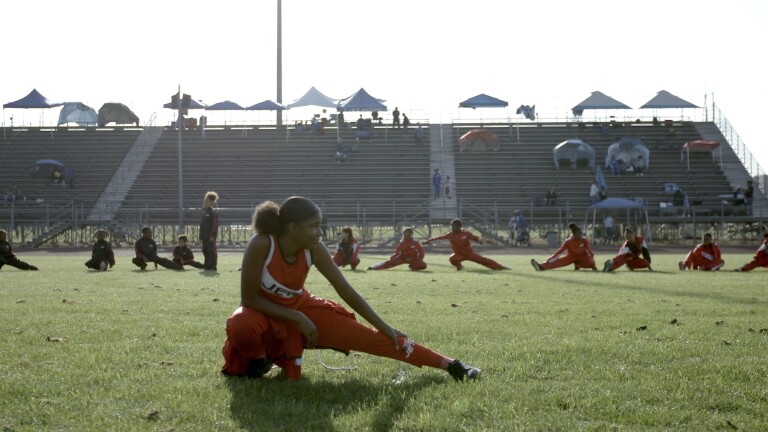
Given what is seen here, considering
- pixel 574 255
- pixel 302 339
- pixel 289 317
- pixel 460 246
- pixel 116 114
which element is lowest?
pixel 574 255

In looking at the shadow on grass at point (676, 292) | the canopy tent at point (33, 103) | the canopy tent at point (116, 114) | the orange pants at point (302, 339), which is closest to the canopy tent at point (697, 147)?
the canopy tent at point (116, 114)

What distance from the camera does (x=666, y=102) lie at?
5209 cm

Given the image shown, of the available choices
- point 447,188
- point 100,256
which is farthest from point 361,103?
point 100,256

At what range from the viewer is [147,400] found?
5559 mm

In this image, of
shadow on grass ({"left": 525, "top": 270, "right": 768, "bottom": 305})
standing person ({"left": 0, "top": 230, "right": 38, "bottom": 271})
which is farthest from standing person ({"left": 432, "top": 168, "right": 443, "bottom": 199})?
shadow on grass ({"left": 525, "top": 270, "right": 768, "bottom": 305})

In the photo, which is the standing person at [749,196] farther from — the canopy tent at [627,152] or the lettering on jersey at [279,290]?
the lettering on jersey at [279,290]

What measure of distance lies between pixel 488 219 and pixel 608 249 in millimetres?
5438

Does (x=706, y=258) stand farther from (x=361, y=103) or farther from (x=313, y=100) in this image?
(x=313, y=100)

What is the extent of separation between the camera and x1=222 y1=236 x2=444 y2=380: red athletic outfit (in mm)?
6301

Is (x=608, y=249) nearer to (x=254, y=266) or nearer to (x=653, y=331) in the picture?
(x=653, y=331)

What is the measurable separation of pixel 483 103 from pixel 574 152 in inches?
323

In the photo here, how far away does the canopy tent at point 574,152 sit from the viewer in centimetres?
4681

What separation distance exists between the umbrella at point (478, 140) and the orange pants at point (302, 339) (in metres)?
43.4

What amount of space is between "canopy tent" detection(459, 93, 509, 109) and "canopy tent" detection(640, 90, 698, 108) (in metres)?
7.79
